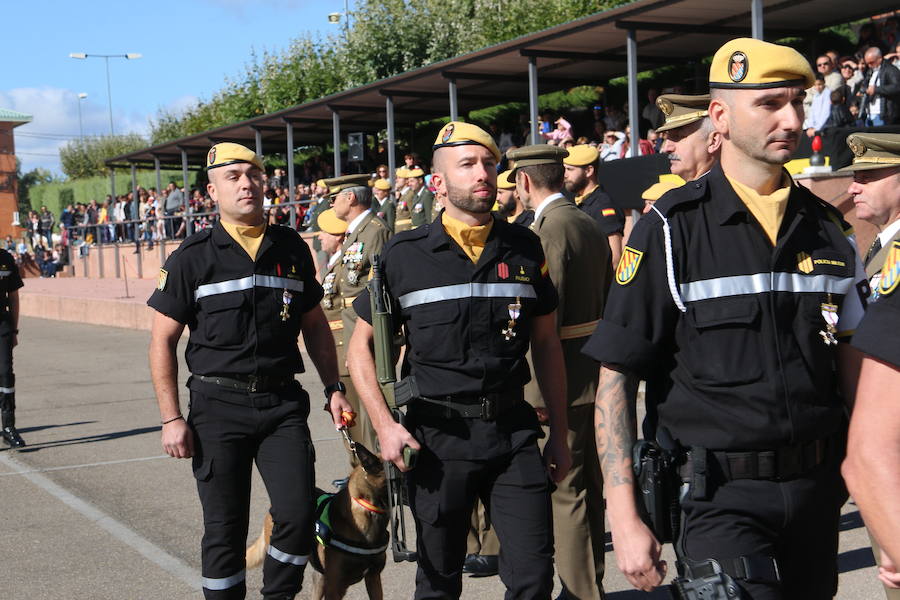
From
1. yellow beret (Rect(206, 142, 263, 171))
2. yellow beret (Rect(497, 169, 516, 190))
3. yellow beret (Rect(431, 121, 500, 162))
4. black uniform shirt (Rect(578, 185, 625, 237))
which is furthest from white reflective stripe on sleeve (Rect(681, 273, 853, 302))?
yellow beret (Rect(497, 169, 516, 190))

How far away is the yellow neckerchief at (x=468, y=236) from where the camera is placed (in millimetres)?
4176

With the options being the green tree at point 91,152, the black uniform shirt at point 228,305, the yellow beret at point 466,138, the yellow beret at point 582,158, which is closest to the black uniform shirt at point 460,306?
the yellow beret at point 466,138

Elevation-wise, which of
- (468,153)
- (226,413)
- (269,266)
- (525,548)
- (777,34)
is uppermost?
(777,34)

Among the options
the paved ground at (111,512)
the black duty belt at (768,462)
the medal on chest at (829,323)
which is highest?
the medal on chest at (829,323)

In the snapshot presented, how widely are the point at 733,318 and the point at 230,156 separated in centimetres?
282

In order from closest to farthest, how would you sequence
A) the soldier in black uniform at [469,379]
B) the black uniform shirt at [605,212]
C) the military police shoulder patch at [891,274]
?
the military police shoulder patch at [891,274], the soldier in black uniform at [469,379], the black uniform shirt at [605,212]

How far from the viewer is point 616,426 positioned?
2.88 m

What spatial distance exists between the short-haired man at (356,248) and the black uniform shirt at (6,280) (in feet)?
11.4

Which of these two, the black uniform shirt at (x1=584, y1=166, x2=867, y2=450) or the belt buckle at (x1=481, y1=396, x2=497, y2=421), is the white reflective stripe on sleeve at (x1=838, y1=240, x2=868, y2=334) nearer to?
the black uniform shirt at (x1=584, y1=166, x2=867, y2=450)

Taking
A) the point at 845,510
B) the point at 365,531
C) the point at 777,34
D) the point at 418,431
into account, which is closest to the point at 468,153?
the point at 418,431

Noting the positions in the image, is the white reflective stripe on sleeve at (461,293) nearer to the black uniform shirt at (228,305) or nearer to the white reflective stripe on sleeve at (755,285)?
the black uniform shirt at (228,305)

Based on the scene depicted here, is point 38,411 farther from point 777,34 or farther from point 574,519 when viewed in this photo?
point 777,34

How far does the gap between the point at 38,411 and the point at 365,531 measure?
8.42 meters

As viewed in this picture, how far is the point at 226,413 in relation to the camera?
4699 millimetres
